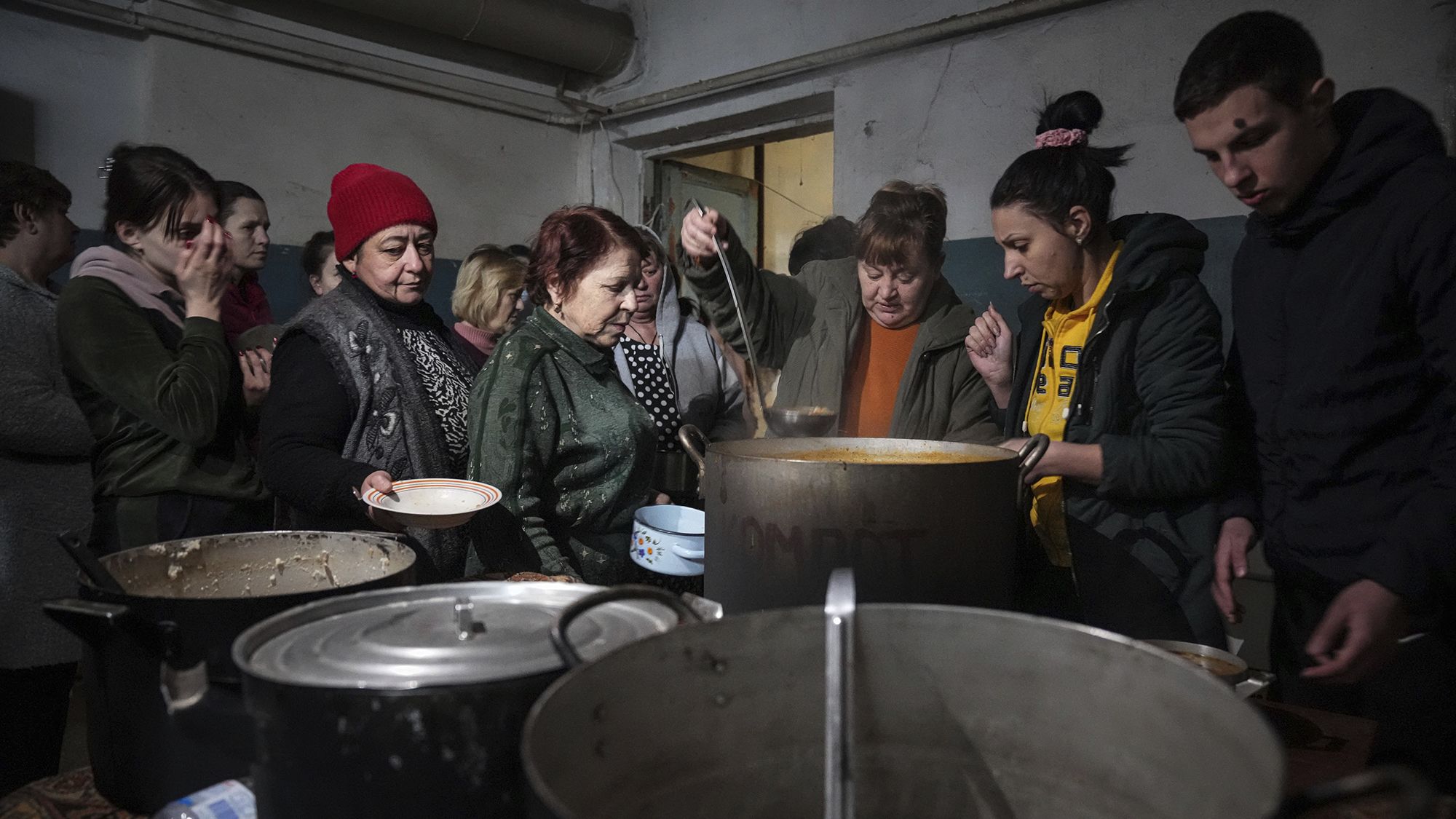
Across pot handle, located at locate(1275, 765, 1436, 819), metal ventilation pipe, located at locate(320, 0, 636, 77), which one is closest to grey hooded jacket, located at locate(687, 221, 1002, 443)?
pot handle, located at locate(1275, 765, 1436, 819)

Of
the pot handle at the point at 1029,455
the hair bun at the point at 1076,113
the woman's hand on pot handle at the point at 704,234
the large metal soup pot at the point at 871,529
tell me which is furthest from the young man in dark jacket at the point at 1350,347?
the woman's hand on pot handle at the point at 704,234

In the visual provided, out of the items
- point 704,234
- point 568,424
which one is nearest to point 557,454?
point 568,424

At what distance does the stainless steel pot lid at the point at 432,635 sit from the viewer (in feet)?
2.10

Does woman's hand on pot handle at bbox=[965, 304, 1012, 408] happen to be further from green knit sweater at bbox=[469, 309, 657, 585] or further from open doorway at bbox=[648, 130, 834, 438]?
open doorway at bbox=[648, 130, 834, 438]

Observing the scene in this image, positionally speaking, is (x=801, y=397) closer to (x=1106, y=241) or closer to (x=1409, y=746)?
(x=1106, y=241)

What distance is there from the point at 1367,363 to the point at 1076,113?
827 mm

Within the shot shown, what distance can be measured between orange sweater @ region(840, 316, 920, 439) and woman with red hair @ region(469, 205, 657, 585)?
751 mm

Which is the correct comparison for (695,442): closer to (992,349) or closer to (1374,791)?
(1374,791)

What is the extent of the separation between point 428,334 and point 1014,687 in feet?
6.33

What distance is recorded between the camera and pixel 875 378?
2.63 metres

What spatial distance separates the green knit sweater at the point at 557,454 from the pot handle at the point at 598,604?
3.78 feet

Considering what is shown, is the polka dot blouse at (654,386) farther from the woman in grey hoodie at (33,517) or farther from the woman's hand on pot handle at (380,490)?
the woman in grey hoodie at (33,517)

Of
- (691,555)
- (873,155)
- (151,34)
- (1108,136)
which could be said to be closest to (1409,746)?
(691,555)

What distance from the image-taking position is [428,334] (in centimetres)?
226
